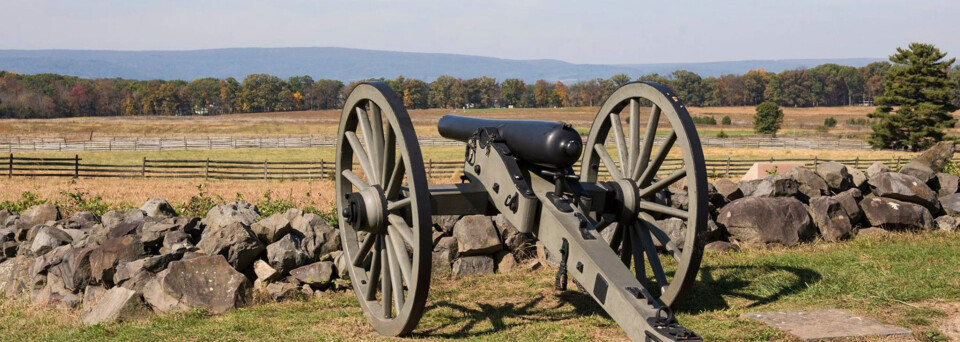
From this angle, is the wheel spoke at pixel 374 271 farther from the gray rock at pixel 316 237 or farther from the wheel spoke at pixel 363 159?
the gray rock at pixel 316 237

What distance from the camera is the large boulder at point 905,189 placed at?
11109mm

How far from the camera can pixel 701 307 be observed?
7.25m

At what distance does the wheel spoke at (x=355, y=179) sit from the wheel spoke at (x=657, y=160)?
216 centimetres

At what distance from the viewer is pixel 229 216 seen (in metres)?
9.61

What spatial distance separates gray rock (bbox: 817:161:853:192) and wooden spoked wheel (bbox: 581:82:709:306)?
14.9 feet

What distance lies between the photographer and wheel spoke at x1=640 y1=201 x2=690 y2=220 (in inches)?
255

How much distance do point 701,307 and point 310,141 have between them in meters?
55.2

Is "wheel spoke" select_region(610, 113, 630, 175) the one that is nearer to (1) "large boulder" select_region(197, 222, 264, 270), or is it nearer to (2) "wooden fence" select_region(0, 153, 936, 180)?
(1) "large boulder" select_region(197, 222, 264, 270)

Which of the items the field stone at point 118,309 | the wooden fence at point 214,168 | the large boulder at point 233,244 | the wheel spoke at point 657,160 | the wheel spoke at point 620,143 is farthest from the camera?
the wooden fence at point 214,168

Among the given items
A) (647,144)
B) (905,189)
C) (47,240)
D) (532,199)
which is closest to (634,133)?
(647,144)

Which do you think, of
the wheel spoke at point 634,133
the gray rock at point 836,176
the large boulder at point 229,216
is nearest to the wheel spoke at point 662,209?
the wheel spoke at point 634,133

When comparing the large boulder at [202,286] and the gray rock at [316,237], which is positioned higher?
the gray rock at [316,237]

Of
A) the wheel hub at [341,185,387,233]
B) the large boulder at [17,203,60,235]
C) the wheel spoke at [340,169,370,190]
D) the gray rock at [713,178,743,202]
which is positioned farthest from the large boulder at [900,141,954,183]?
the large boulder at [17,203,60,235]

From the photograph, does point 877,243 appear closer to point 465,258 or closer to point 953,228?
point 953,228
